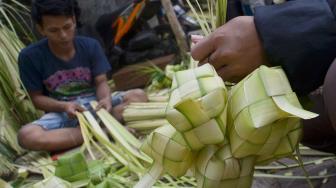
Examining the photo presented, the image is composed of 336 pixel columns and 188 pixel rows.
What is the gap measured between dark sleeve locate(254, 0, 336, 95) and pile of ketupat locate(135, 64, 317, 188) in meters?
0.06

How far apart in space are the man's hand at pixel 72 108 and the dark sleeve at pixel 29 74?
0.77 feet

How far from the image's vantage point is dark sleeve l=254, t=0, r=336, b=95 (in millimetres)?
1013

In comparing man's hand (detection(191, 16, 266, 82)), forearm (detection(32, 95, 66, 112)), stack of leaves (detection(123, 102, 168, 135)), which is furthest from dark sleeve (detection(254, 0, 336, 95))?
forearm (detection(32, 95, 66, 112))

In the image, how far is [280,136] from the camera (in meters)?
1.00

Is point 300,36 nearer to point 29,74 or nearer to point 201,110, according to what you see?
point 201,110

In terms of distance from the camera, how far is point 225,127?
103 centimetres

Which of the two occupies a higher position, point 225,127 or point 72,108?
point 225,127

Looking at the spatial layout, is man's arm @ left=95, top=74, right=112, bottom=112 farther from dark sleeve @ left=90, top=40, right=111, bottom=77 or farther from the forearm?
the forearm

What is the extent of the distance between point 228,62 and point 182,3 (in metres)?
3.14

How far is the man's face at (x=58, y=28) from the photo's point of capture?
2.59 meters

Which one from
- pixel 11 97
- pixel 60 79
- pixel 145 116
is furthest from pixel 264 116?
pixel 11 97

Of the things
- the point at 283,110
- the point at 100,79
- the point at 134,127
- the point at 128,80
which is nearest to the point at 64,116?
the point at 100,79

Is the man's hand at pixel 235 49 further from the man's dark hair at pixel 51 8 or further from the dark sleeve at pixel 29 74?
the dark sleeve at pixel 29 74

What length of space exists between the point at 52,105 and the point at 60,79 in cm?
17
